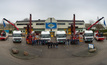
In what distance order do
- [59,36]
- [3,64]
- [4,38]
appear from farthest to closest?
[4,38]
[59,36]
[3,64]

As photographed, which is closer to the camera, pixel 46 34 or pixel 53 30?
pixel 46 34

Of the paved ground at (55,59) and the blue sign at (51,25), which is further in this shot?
the blue sign at (51,25)

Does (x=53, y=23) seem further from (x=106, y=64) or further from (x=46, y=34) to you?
(x=106, y=64)

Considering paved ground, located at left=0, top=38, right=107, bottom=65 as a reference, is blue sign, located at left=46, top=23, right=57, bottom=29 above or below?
above

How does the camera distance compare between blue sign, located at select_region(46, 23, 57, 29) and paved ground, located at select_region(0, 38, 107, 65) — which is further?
blue sign, located at select_region(46, 23, 57, 29)

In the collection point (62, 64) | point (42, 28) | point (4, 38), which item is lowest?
point (62, 64)

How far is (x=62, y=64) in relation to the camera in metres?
13.8

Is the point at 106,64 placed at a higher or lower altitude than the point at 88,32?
lower

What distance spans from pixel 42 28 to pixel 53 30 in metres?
5.17

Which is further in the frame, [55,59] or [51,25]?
[51,25]

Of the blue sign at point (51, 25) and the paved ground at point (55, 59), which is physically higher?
the blue sign at point (51, 25)

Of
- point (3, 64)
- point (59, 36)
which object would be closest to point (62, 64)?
point (3, 64)

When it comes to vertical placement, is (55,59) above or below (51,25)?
below

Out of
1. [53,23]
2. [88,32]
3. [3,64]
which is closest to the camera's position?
[3,64]
